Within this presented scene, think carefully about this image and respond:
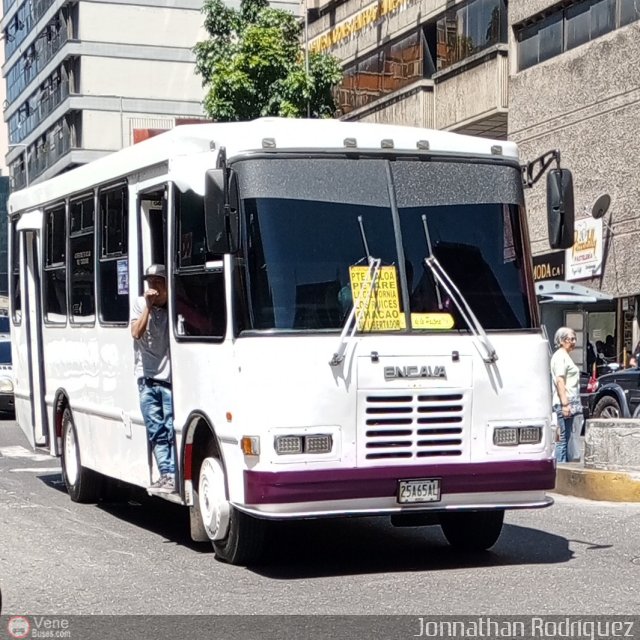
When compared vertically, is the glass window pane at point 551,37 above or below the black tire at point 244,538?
above

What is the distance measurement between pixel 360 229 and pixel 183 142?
1.57 metres

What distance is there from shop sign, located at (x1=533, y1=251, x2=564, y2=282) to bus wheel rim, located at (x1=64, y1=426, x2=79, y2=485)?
66.2 feet

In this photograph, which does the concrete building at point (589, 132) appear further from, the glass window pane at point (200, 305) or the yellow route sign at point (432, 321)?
the yellow route sign at point (432, 321)

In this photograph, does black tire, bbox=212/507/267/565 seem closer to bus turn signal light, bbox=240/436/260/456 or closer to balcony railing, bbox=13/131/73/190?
bus turn signal light, bbox=240/436/260/456

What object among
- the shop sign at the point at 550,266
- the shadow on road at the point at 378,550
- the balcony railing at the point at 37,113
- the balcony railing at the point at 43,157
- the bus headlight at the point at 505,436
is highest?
the balcony railing at the point at 37,113

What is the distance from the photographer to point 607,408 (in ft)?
69.9

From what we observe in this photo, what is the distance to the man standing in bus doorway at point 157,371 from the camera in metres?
10.3

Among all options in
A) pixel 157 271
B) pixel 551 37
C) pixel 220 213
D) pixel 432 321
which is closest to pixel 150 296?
pixel 157 271

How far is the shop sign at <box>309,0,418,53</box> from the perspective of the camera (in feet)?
133

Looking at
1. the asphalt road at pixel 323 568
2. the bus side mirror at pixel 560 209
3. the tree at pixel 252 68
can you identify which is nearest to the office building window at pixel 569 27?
the tree at pixel 252 68

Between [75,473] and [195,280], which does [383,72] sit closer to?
[75,473]

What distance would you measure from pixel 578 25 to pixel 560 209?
22.9 m

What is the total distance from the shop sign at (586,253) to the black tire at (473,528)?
20.7 m

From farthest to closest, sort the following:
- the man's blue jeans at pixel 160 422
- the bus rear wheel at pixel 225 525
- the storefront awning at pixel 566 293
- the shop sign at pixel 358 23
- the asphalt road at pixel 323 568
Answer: the shop sign at pixel 358 23 < the storefront awning at pixel 566 293 < the man's blue jeans at pixel 160 422 < the bus rear wheel at pixel 225 525 < the asphalt road at pixel 323 568
